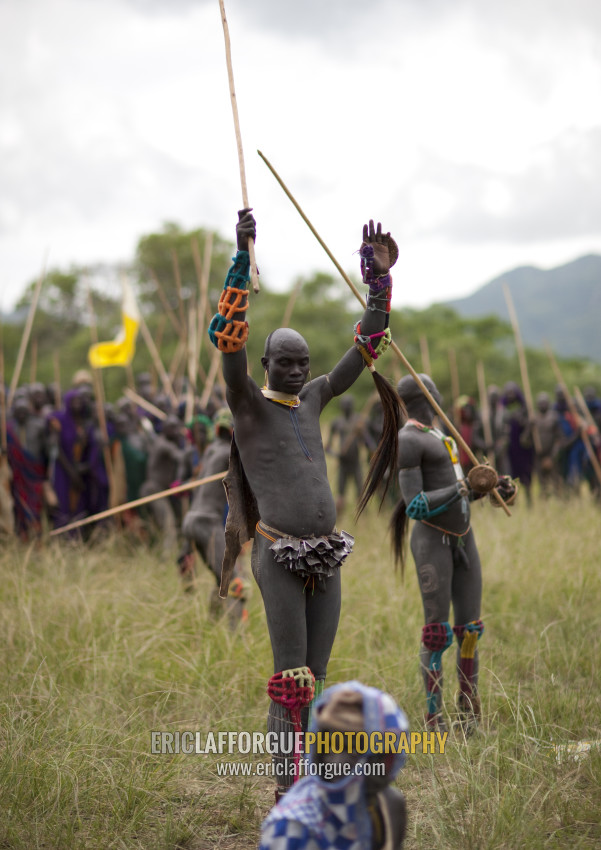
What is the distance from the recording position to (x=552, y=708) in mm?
4246

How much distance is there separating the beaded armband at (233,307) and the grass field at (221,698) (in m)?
1.77

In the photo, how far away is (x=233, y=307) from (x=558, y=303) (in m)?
102

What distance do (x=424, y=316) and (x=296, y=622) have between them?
30868mm

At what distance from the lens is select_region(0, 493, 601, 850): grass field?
3.37 metres

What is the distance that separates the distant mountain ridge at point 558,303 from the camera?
81.4 m

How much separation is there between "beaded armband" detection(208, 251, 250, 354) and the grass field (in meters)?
1.77

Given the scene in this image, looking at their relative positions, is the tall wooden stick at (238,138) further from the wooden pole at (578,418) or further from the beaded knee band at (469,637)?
the wooden pole at (578,418)

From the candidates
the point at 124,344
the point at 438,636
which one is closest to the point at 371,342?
the point at 438,636

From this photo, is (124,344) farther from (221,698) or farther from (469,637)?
(469,637)

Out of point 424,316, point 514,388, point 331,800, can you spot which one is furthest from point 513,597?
point 424,316

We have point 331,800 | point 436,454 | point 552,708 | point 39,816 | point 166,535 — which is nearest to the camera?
point 331,800

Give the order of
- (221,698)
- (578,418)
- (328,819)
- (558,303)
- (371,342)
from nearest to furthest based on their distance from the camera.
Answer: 1. (328,819)
2. (371,342)
3. (221,698)
4. (578,418)
5. (558,303)

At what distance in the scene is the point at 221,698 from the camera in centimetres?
454

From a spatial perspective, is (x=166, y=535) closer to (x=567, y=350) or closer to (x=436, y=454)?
(x=436, y=454)
